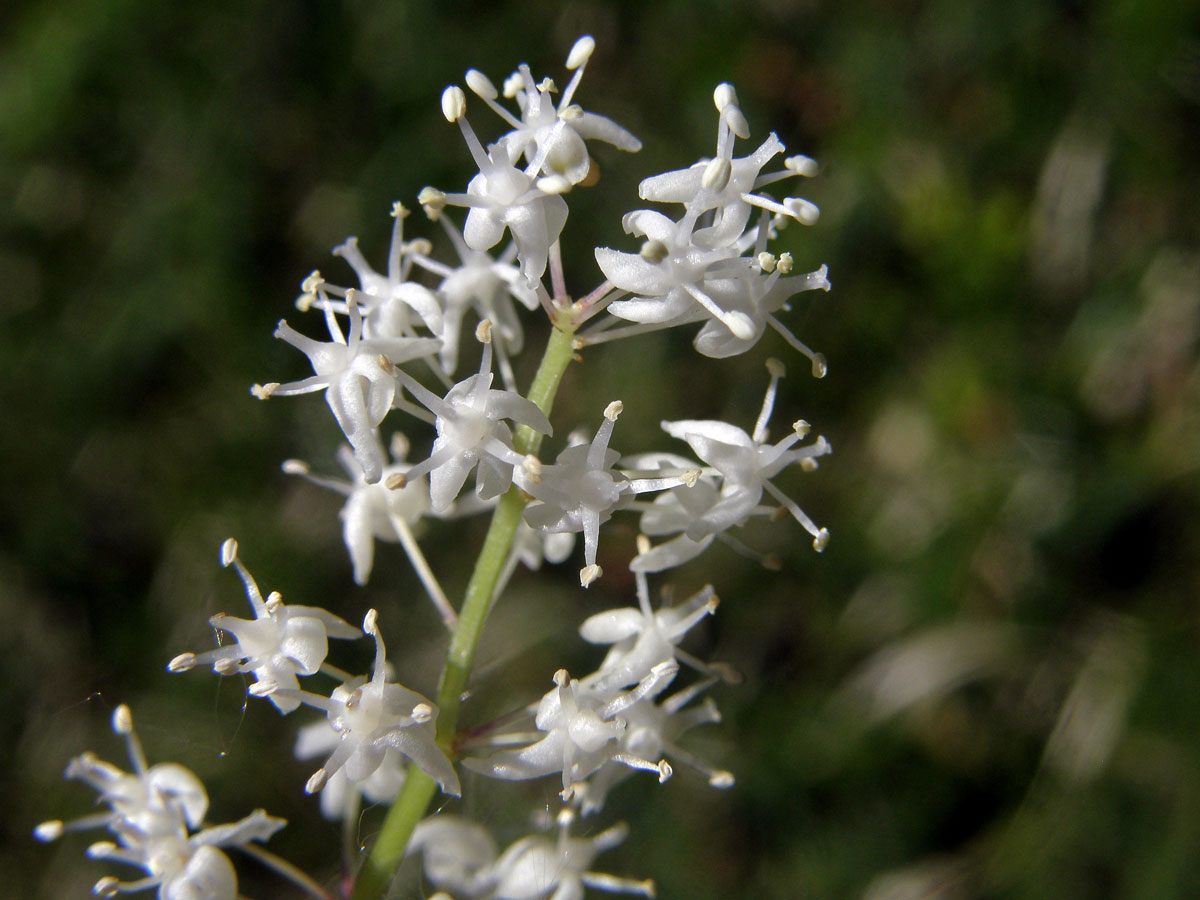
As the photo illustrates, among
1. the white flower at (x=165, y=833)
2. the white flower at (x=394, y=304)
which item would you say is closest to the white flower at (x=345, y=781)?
the white flower at (x=165, y=833)

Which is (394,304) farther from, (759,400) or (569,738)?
(759,400)

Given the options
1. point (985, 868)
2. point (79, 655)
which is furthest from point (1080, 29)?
point (79, 655)

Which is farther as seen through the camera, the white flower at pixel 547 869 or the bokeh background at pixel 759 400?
the bokeh background at pixel 759 400

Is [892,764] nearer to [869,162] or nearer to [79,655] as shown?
[869,162]

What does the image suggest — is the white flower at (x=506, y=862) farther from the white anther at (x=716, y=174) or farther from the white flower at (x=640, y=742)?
the white anther at (x=716, y=174)

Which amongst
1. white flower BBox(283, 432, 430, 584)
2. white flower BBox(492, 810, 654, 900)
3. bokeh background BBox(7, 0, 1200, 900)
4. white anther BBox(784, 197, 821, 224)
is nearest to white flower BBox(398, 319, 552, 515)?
white flower BBox(283, 432, 430, 584)

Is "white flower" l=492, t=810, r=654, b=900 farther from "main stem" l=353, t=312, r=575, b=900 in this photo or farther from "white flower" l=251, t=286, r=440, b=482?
"white flower" l=251, t=286, r=440, b=482
